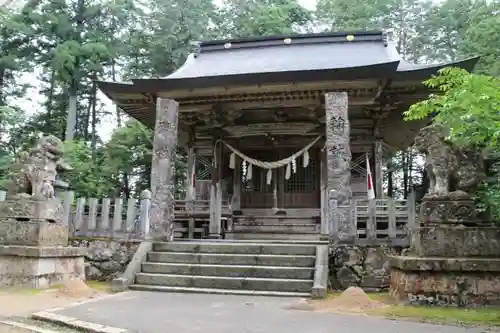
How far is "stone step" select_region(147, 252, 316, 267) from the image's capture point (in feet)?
Answer: 26.4

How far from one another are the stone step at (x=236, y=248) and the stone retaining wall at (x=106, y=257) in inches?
37.0

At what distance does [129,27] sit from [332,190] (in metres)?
20.7

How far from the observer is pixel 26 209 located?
25.6ft

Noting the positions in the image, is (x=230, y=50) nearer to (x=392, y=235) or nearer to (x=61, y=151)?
(x=61, y=151)

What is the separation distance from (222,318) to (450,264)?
11.0ft

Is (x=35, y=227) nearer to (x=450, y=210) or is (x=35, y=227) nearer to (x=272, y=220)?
(x=272, y=220)

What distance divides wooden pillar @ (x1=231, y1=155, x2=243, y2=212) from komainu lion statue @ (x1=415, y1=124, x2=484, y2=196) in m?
7.90

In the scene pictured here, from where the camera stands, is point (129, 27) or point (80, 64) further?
point (129, 27)

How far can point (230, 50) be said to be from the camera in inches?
644

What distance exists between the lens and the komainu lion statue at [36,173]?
798 cm

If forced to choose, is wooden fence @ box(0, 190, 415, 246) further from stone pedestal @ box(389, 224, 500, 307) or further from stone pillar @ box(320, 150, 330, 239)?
stone pedestal @ box(389, 224, 500, 307)

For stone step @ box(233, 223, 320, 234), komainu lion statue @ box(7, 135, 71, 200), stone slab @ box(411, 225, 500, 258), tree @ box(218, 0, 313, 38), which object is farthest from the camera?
tree @ box(218, 0, 313, 38)

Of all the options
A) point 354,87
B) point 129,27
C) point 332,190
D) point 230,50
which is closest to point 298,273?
point 332,190

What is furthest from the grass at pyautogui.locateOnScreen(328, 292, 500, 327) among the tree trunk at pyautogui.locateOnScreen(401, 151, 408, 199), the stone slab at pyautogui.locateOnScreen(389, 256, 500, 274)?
the tree trunk at pyautogui.locateOnScreen(401, 151, 408, 199)
